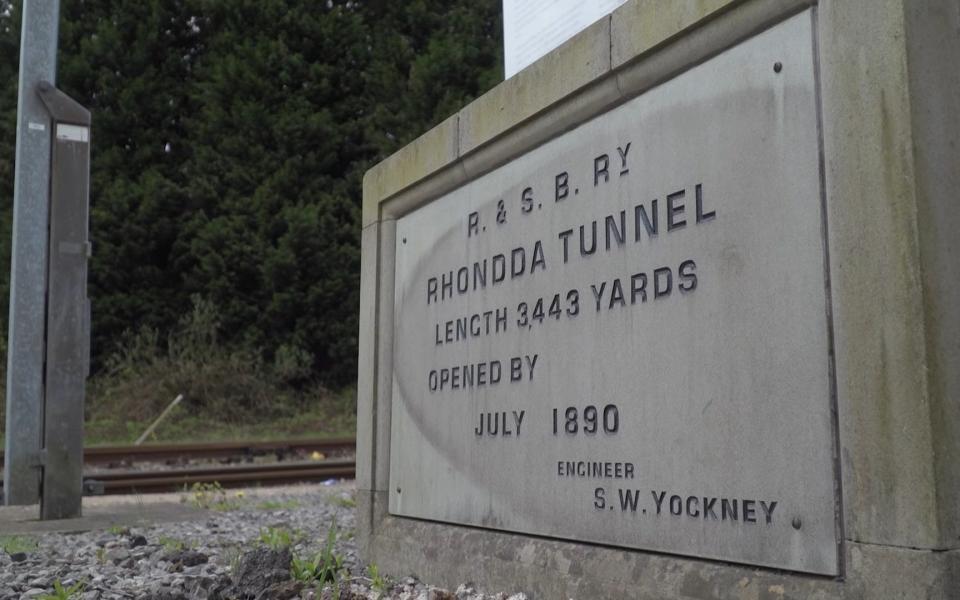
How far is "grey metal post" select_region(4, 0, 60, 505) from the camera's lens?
7.48 m

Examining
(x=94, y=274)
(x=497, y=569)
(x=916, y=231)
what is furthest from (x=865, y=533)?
(x=94, y=274)

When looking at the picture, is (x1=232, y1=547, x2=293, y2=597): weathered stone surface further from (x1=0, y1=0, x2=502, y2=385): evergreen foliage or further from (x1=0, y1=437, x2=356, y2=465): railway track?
(x1=0, y1=0, x2=502, y2=385): evergreen foliage

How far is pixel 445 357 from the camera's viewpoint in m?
4.49

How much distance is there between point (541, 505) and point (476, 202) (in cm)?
139

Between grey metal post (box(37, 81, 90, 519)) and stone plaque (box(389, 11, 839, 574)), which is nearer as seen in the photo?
stone plaque (box(389, 11, 839, 574))

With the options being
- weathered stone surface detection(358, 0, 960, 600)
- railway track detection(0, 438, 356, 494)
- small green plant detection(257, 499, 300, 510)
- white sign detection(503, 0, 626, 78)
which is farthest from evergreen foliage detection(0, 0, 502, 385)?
weathered stone surface detection(358, 0, 960, 600)

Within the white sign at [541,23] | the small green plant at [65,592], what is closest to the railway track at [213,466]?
the small green plant at [65,592]

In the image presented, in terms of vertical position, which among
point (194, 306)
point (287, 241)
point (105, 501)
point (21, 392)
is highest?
point (287, 241)

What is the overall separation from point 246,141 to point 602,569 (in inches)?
788

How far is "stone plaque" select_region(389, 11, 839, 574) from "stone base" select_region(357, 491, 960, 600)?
0.19 ft

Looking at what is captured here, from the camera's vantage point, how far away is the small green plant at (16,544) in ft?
18.4

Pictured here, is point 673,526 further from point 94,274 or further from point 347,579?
point 94,274

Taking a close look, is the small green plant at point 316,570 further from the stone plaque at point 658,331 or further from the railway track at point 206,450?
the railway track at point 206,450

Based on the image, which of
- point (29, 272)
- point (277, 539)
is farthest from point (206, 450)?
point (277, 539)
